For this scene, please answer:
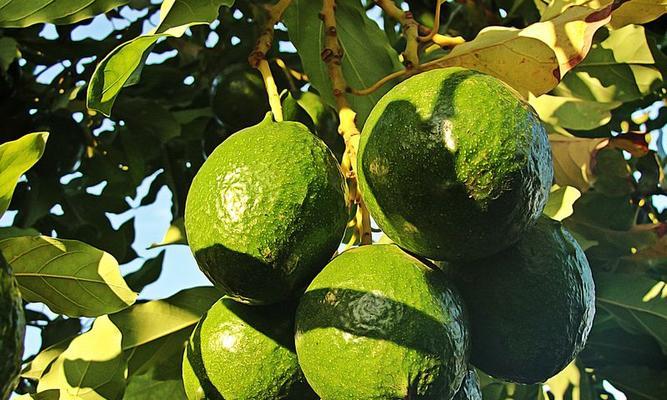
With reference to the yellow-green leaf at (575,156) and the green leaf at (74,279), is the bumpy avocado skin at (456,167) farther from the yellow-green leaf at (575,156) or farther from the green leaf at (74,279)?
the yellow-green leaf at (575,156)

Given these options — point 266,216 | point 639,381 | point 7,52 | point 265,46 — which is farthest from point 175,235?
point 639,381

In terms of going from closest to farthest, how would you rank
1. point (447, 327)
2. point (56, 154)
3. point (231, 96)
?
point (447, 327)
point (231, 96)
point (56, 154)

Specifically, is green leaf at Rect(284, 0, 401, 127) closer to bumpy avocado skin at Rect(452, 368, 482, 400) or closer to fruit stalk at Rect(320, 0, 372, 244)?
fruit stalk at Rect(320, 0, 372, 244)

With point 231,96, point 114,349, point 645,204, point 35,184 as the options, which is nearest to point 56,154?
point 35,184

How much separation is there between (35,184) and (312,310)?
1409 millimetres

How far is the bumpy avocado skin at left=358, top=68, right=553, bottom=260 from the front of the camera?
108 cm

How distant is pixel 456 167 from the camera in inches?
42.3

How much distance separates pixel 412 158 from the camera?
1093 millimetres

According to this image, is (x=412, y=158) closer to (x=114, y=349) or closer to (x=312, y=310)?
(x=312, y=310)

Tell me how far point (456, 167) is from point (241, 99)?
2.95 feet

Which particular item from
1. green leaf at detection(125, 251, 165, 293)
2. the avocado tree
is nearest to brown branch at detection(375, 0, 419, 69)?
the avocado tree

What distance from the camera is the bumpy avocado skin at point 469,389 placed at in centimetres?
120

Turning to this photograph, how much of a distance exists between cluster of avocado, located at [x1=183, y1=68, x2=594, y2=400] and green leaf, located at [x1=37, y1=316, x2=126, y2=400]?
0.52 feet

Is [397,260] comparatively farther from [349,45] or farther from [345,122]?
[349,45]
